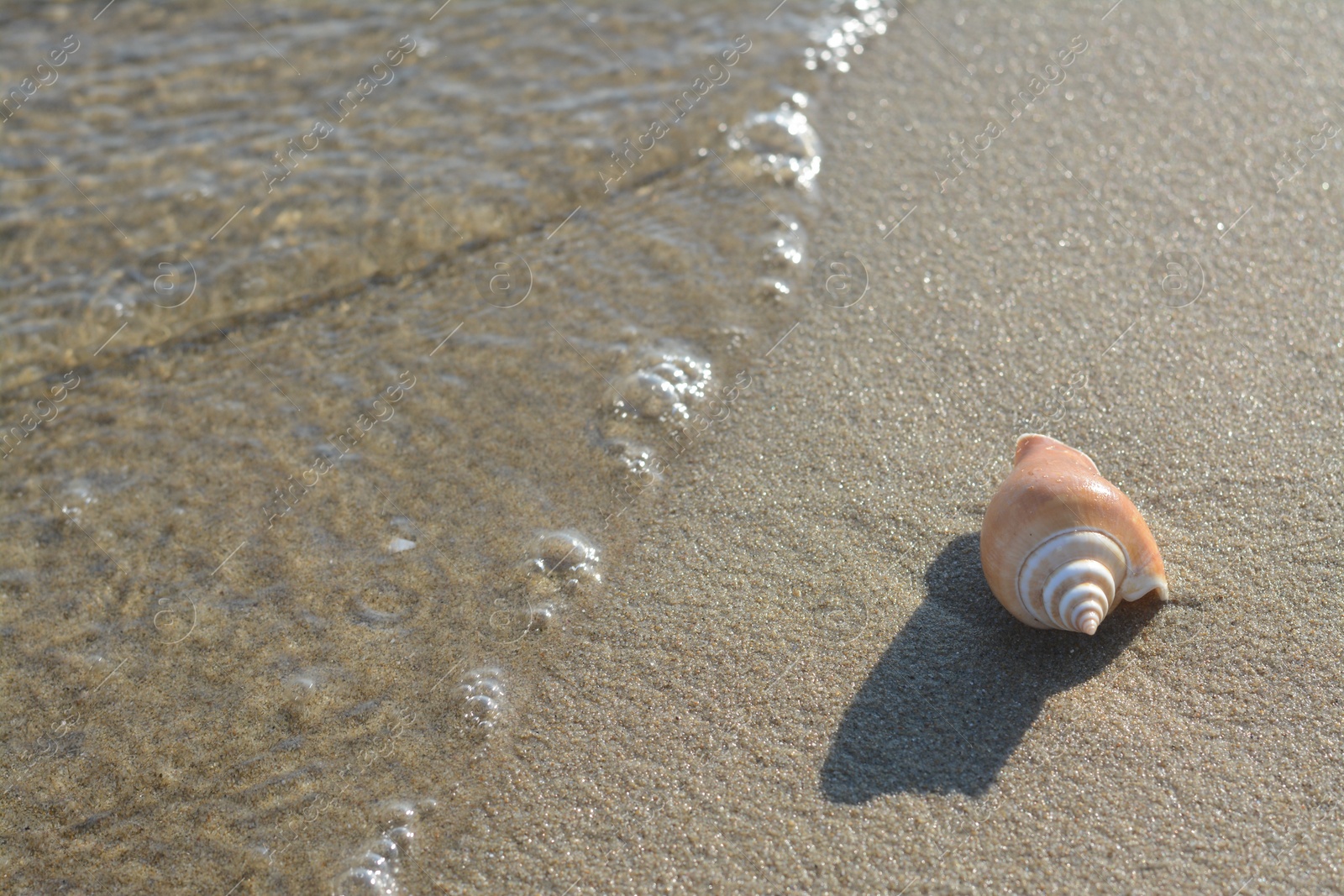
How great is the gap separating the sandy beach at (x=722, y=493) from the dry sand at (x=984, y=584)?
11 millimetres

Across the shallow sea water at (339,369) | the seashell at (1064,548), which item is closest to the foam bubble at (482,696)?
the shallow sea water at (339,369)

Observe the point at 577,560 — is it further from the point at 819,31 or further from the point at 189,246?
the point at 819,31

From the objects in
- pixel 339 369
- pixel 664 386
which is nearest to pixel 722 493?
pixel 664 386

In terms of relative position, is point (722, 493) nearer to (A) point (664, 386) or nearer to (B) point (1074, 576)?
(A) point (664, 386)

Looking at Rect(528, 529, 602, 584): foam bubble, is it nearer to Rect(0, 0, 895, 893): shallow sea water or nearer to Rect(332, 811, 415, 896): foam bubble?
Rect(0, 0, 895, 893): shallow sea water

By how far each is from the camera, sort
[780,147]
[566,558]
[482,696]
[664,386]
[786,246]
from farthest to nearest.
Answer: [780,147]
[786,246]
[664,386]
[566,558]
[482,696]

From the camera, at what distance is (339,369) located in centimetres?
335

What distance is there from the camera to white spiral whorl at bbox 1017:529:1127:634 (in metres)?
2.12

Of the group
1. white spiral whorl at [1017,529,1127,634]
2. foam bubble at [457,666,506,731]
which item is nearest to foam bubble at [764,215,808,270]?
white spiral whorl at [1017,529,1127,634]

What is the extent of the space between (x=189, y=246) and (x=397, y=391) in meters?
1.29

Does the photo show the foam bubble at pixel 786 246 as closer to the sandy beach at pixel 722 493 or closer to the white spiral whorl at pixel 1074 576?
the sandy beach at pixel 722 493

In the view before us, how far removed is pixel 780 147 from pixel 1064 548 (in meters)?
2.31

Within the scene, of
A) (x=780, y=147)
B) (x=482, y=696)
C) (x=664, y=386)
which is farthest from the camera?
(x=780, y=147)

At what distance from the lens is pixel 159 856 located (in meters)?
2.21
